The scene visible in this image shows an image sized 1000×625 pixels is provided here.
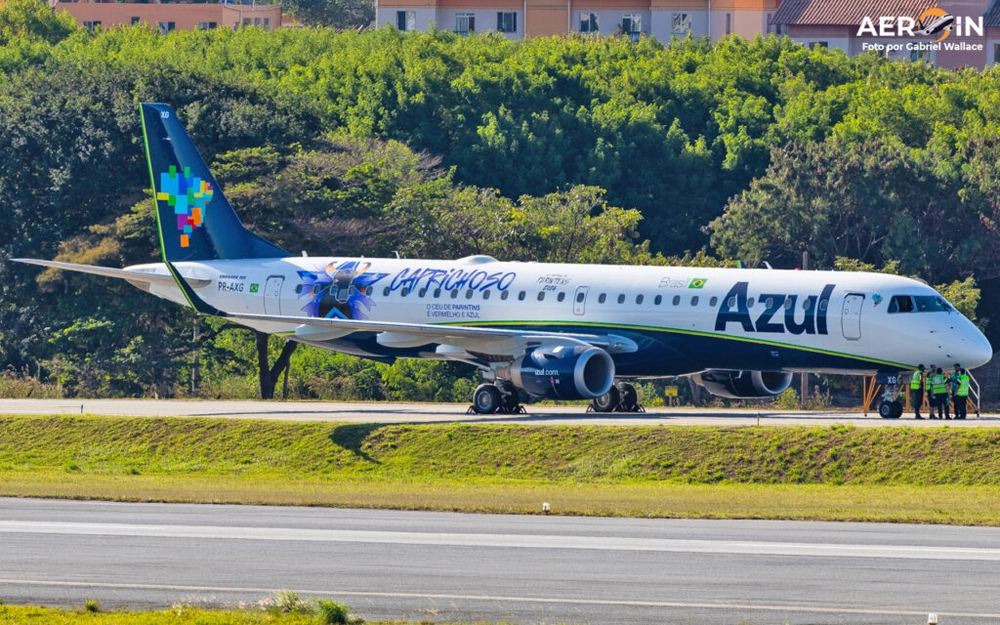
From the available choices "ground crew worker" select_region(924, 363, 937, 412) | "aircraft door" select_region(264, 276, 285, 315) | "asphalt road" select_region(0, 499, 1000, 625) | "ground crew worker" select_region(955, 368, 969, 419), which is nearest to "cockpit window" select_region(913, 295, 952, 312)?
"ground crew worker" select_region(924, 363, 937, 412)

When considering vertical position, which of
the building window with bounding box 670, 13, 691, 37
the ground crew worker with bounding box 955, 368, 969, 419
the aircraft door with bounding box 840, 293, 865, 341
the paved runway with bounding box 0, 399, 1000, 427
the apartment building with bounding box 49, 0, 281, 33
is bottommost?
the paved runway with bounding box 0, 399, 1000, 427

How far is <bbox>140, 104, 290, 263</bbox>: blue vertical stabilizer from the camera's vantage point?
5134 centimetres

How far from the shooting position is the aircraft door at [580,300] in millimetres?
44000

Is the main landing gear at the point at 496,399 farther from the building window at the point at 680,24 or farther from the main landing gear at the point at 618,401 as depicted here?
the building window at the point at 680,24

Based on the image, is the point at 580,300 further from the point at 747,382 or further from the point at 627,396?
the point at 747,382

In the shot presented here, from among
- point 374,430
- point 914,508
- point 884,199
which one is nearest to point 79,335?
point 374,430

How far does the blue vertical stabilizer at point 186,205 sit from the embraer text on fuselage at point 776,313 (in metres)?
15.1

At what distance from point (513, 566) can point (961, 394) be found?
21.2 m

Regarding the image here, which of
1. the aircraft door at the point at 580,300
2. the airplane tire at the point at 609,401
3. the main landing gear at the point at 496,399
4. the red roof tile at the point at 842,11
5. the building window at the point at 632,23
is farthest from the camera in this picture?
the building window at the point at 632,23

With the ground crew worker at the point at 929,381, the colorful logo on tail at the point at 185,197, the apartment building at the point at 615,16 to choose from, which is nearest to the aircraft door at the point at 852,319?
the ground crew worker at the point at 929,381

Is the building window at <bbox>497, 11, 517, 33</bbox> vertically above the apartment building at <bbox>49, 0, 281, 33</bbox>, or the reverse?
the apartment building at <bbox>49, 0, 281, 33</bbox>

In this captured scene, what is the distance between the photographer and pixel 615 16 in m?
146

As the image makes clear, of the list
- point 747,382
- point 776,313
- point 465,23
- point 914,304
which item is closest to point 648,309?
point 747,382

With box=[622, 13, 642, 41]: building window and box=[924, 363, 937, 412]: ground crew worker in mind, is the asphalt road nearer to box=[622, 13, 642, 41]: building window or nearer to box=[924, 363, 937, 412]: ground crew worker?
box=[924, 363, 937, 412]: ground crew worker
